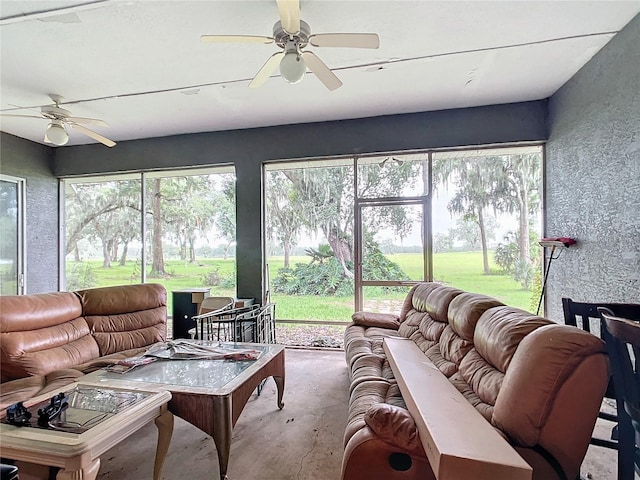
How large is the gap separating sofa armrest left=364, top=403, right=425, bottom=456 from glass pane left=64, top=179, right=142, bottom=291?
472 cm

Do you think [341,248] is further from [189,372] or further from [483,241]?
[189,372]

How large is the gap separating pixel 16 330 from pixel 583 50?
5.14 meters

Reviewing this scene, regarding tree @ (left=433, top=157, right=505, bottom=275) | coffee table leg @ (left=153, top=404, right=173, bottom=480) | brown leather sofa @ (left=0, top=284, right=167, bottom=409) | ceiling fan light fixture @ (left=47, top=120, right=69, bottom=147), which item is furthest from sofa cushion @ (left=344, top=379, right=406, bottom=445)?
ceiling fan light fixture @ (left=47, top=120, right=69, bottom=147)

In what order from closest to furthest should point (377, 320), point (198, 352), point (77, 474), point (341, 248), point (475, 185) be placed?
1. point (77, 474)
2. point (198, 352)
3. point (377, 320)
4. point (475, 185)
5. point (341, 248)

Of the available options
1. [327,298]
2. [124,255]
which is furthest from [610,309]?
[124,255]

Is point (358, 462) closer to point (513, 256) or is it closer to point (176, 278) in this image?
point (513, 256)

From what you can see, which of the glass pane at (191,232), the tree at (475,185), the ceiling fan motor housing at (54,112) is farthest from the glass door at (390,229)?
the ceiling fan motor housing at (54,112)

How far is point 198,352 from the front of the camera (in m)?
2.48

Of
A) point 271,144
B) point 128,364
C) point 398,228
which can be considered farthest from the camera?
point 271,144

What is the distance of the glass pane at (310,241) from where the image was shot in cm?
438

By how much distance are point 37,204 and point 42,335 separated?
3.57 m

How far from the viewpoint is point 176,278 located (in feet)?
16.0

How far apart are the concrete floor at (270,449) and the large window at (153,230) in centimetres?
239

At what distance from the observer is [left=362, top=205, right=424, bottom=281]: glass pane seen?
13.7 feet
